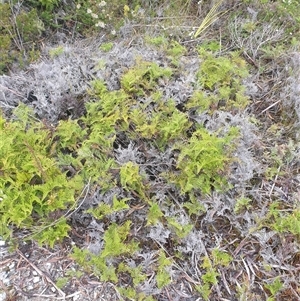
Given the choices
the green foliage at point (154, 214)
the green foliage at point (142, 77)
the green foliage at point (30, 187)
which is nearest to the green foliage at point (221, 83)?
the green foliage at point (142, 77)

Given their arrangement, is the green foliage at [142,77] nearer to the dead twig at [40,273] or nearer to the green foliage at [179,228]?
the green foliage at [179,228]

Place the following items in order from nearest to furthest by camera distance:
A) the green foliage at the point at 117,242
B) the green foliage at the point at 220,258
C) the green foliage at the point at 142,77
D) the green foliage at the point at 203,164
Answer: the green foliage at the point at 117,242
the green foliage at the point at 220,258
the green foliage at the point at 203,164
the green foliage at the point at 142,77

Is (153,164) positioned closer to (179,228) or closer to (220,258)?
(179,228)

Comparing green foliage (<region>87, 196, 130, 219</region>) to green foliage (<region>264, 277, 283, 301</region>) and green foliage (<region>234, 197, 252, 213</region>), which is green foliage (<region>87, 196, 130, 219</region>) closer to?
green foliage (<region>234, 197, 252, 213</region>)

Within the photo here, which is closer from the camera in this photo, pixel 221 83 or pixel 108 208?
pixel 108 208

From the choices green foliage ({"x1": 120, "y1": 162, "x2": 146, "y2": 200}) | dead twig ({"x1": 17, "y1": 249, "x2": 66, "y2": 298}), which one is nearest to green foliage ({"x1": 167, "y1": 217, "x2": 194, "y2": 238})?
green foliage ({"x1": 120, "y1": 162, "x2": 146, "y2": 200})

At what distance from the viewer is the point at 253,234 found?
2.48 meters

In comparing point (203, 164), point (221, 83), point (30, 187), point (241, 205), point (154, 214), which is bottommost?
point (30, 187)

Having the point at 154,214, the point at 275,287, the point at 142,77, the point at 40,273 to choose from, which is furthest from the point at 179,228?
the point at 142,77

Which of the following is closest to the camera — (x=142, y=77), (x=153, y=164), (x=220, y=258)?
(x=220, y=258)

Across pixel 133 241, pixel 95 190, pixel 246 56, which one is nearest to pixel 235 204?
pixel 133 241

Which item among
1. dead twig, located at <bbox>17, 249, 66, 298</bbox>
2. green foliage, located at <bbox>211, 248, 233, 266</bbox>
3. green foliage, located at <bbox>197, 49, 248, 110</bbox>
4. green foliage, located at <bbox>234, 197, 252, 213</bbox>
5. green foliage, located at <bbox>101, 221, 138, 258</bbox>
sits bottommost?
dead twig, located at <bbox>17, 249, 66, 298</bbox>

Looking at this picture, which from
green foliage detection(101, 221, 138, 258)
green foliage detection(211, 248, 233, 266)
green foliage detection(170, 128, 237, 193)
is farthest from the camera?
green foliage detection(170, 128, 237, 193)

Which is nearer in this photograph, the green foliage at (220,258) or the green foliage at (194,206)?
the green foliage at (220,258)
